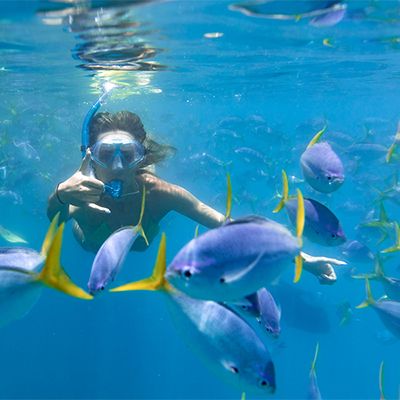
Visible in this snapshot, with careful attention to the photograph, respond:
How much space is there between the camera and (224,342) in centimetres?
225

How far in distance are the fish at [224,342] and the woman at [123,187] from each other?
2591mm

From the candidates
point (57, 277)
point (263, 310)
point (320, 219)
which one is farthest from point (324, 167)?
point (57, 277)

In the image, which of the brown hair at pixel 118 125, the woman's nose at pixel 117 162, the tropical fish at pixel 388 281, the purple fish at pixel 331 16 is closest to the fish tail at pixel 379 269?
the tropical fish at pixel 388 281

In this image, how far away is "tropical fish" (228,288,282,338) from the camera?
104 inches

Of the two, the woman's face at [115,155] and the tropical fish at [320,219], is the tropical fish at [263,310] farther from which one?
the woman's face at [115,155]

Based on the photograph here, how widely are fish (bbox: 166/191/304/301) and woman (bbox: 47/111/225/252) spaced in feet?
8.95

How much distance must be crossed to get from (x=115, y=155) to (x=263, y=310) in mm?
2834

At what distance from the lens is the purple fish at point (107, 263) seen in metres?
2.83

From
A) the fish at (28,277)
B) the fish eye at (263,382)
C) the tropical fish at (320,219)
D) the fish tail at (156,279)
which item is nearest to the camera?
the fish tail at (156,279)

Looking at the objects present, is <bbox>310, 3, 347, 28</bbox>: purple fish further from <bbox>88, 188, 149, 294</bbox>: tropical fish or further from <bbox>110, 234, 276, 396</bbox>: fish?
<bbox>110, 234, 276, 396</bbox>: fish

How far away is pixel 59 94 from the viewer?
22719 mm

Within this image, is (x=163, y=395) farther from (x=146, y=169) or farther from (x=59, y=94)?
(x=59, y=94)

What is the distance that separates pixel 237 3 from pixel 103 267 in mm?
7906

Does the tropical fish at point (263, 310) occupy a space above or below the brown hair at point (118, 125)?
below
